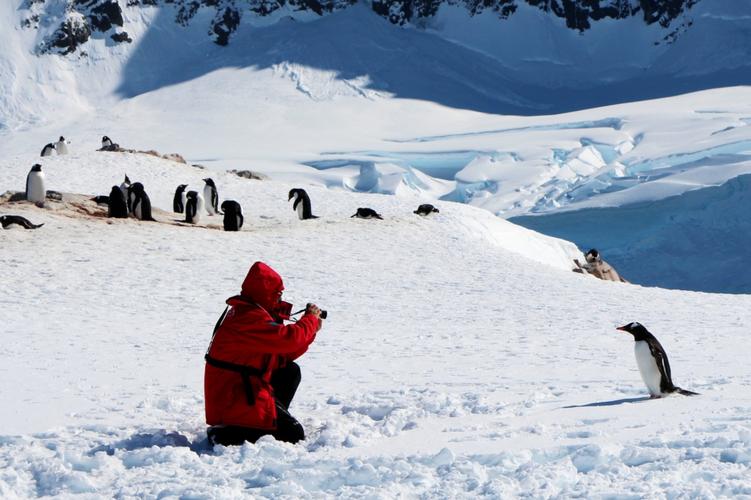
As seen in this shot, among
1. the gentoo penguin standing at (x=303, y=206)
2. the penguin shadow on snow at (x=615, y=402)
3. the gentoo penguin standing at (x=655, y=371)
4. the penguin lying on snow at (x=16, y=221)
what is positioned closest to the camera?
the penguin shadow on snow at (x=615, y=402)

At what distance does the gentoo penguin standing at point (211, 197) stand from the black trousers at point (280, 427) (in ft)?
41.8

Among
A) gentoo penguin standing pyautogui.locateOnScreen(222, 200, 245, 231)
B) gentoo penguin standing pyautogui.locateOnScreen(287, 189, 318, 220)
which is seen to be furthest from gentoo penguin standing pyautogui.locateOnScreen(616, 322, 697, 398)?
gentoo penguin standing pyautogui.locateOnScreen(287, 189, 318, 220)

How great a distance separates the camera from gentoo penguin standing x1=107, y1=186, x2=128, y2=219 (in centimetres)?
1445

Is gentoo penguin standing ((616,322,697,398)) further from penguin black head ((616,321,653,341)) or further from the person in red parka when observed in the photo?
the person in red parka

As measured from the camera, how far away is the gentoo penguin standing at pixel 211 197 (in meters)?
17.4

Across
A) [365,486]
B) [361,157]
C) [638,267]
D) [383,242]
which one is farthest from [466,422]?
[361,157]

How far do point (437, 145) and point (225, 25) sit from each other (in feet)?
81.2

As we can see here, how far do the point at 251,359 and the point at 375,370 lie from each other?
249 cm

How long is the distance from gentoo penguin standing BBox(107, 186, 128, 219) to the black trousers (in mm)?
10068

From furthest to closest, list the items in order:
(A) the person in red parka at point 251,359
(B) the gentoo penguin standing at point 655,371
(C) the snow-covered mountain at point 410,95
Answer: (C) the snow-covered mountain at point 410,95
(B) the gentoo penguin standing at point 655,371
(A) the person in red parka at point 251,359

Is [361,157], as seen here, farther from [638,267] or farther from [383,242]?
[383,242]

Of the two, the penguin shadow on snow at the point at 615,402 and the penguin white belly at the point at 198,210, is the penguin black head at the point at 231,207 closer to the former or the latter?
the penguin white belly at the point at 198,210

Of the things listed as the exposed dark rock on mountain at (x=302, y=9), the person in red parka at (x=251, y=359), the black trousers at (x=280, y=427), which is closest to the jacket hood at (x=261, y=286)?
the person in red parka at (x=251, y=359)

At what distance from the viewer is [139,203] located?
15.0m
